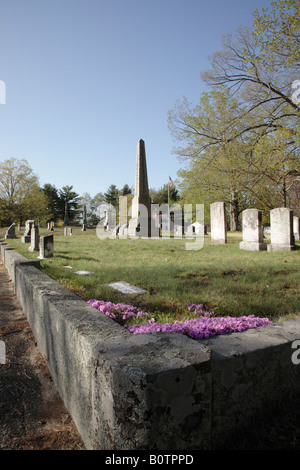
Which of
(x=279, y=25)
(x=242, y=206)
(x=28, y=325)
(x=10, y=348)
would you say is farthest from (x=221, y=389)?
(x=242, y=206)

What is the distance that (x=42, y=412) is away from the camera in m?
1.62

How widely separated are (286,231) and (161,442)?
10.1m

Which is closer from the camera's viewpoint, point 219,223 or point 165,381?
point 165,381

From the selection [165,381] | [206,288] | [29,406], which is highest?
[165,381]

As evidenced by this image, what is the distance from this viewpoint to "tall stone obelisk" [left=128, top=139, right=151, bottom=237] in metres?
17.5

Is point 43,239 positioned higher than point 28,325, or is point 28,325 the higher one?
point 43,239

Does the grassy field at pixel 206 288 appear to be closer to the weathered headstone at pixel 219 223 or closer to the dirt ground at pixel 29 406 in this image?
the dirt ground at pixel 29 406

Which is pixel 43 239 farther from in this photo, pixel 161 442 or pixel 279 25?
pixel 279 25

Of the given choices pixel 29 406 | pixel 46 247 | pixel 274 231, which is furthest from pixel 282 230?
pixel 29 406

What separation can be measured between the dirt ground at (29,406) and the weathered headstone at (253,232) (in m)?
9.13

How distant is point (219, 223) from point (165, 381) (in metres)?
12.5

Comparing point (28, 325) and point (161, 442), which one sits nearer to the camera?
point (161, 442)

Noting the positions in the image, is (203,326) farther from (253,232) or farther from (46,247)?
(253,232)

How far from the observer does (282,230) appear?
9.87 meters
